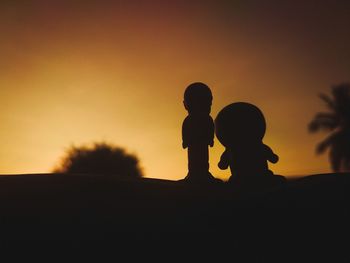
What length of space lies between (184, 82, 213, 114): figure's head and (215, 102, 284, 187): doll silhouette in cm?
38

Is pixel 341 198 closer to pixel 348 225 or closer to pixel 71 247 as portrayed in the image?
pixel 348 225

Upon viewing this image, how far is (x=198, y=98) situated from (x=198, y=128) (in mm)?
293

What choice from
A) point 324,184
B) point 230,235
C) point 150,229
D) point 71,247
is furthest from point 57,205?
point 324,184

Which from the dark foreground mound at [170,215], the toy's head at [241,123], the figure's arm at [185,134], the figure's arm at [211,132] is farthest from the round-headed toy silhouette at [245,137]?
the dark foreground mound at [170,215]

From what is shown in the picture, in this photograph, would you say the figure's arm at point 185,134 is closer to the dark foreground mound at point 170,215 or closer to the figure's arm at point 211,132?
the figure's arm at point 211,132

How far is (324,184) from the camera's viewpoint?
1716 millimetres

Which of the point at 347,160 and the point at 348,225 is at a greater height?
the point at 347,160

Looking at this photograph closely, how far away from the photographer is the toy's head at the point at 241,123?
321 centimetres

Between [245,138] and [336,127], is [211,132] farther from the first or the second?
[336,127]

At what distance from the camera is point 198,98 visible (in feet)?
11.9

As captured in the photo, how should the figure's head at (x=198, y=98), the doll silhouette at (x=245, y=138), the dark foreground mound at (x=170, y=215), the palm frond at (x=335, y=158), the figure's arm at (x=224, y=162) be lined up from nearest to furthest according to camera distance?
the dark foreground mound at (x=170, y=215)
the doll silhouette at (x=245, y=138)
the figure's arm at (x=224, y=162)
the figure's head at (x=198, y=98)
the palm frond at (x=335, y=158)

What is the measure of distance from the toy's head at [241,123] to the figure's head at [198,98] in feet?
1.28

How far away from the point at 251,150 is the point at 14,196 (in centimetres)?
212

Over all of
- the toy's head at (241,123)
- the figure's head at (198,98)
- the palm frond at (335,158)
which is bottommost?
the toy's head at (241,123)
